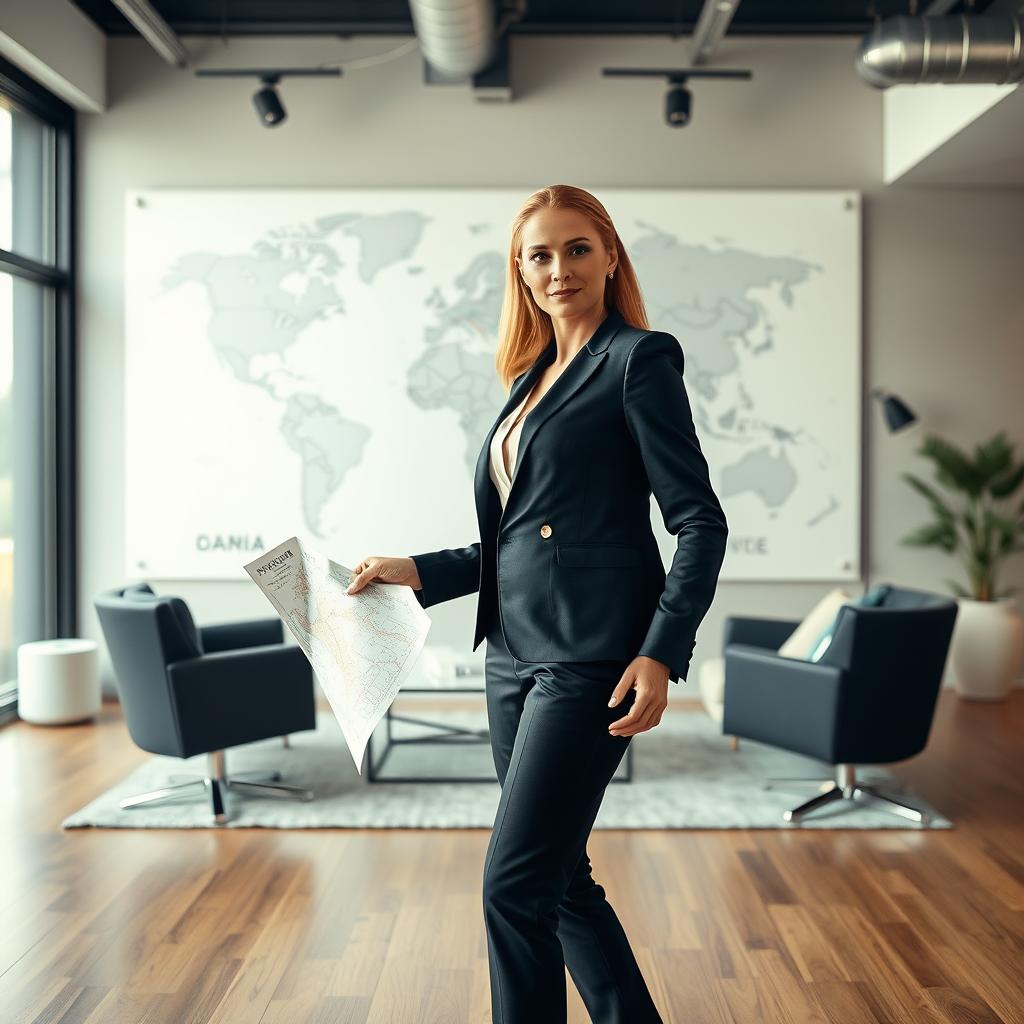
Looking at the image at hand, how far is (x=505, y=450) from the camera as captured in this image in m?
1.94

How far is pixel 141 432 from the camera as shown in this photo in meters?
6.19

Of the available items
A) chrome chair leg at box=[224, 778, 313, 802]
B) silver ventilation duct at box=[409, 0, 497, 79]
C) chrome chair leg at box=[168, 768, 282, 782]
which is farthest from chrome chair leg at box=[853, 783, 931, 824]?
silver ventilation duct at box=[409, 0, 497, 79]

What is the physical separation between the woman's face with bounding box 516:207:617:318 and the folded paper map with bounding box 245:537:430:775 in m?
0.61

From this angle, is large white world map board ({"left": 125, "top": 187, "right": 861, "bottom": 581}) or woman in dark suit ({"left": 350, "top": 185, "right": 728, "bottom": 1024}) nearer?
woman in dark suit ({"left": 350, "top": 185, "right": 728, "bottom": 1024})

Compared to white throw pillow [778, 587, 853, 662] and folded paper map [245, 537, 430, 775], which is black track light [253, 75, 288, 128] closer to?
white throw pillow [778, 587, 853, 662]

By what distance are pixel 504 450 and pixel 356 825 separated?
2.46 meters

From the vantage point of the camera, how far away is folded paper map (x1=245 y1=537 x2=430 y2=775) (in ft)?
6.22

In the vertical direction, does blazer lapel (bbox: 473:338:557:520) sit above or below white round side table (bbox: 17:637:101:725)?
above

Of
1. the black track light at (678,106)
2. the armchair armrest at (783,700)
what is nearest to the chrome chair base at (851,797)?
the armchair armrest at (783,700)

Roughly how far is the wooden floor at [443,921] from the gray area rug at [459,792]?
0.09m

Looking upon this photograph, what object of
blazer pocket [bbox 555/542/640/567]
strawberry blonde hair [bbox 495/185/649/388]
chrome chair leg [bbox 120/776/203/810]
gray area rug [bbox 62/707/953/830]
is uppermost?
strawberry blonde hair [bbox 495/185/649/388]

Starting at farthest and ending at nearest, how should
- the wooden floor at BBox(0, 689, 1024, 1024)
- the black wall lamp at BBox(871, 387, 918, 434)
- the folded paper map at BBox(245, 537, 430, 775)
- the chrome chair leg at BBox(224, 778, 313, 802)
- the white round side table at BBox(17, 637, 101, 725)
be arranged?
1. the black wall lamp at BBox(871, 387, 918, 434)
2. the white round side table at BBox(17, 637, 101, 725)
3. the chrome chair leg at BBox(224, 778, 313, 802)
4. the wooden floor at BBox(0, 689, 1024, 1024)
5. the folded paper map at BBox(245, 537, 430, 775)

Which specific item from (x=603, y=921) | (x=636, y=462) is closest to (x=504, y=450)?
(x=636, y=462)

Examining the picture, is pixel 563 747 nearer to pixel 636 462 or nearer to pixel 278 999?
pixel 636 462
